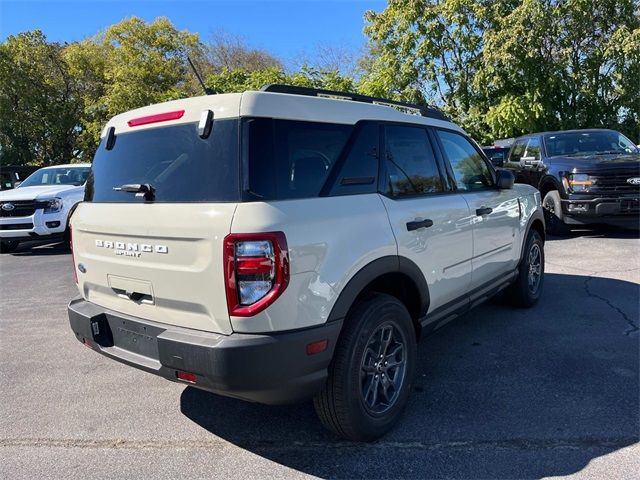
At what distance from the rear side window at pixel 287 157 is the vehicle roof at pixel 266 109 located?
2.0 inches

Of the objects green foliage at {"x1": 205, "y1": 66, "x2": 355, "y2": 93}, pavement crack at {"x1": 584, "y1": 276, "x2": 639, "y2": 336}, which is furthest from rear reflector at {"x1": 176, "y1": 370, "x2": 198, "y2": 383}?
green foliage at {"x1": 205, "y1": 66, "x2": 355, "y2": 93}

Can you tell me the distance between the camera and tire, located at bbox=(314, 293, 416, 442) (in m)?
2.66

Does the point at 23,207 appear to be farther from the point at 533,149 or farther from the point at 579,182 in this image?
the point at 579,182

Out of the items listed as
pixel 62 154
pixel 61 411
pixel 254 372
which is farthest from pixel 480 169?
pixel 62 154

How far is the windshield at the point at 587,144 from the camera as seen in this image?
9094mm

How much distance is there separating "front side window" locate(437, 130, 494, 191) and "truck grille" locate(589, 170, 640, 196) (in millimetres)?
4641

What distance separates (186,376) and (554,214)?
26.5ft

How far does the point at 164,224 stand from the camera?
2545 millimetres

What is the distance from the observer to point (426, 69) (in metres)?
18.0

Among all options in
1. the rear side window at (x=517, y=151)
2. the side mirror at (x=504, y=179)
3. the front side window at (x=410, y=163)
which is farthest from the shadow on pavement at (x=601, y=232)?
the front side window at (x=410, y=163)

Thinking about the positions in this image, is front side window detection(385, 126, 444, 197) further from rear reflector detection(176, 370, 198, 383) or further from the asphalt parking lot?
rear reflector detection(176, 370, 198, 383)

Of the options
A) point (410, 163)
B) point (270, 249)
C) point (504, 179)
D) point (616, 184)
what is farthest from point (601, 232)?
point (270, 249)

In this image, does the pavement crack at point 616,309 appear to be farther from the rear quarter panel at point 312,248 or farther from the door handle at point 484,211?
the rear quarter panel at point 312,248

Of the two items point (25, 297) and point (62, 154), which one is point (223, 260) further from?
point (62, 154)
